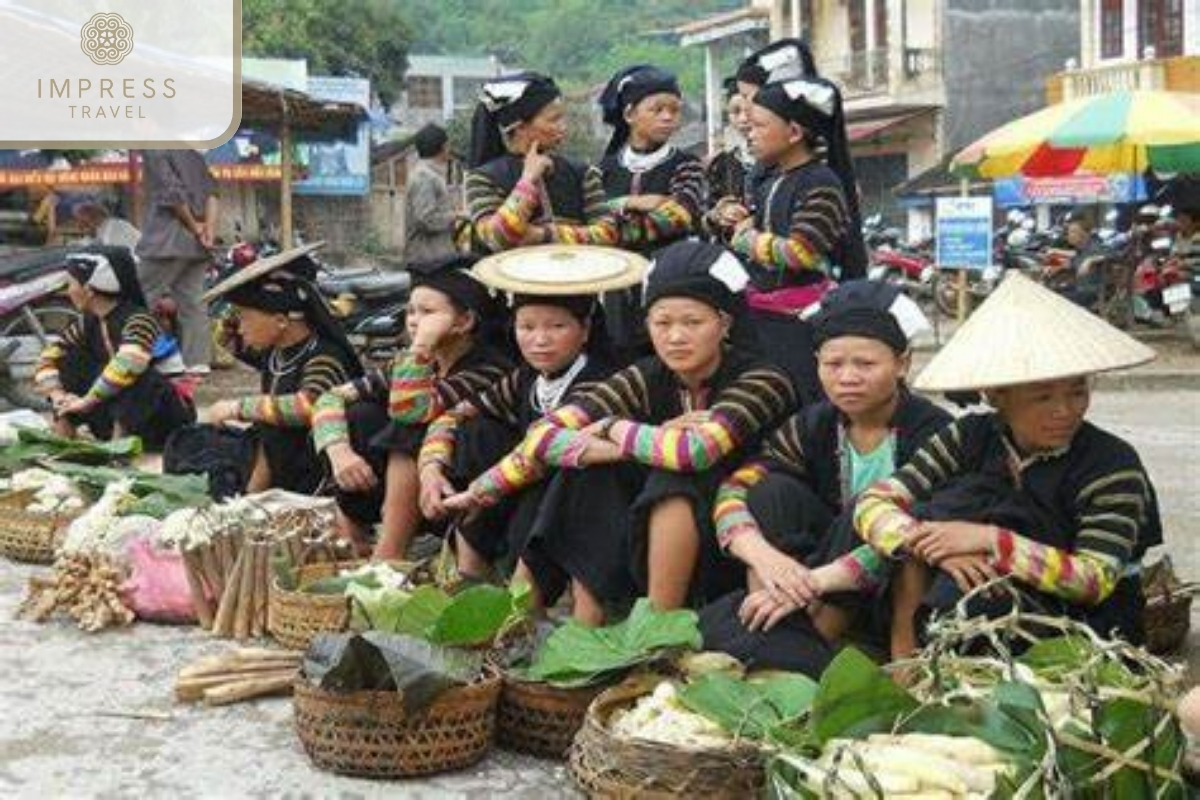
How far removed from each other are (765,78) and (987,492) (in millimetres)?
2267

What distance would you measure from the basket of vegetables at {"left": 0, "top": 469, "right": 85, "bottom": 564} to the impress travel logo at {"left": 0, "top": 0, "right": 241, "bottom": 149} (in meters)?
4.32

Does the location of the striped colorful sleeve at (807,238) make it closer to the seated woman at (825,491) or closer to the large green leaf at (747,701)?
the seated woman at (825,491)

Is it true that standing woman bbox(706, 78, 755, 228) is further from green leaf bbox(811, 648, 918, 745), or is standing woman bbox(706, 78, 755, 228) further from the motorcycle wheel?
the motorcycle wheel

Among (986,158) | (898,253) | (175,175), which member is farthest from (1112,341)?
(898,253)

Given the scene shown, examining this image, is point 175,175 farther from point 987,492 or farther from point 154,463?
point 987,492

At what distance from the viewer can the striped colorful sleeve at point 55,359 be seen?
24.2 ft

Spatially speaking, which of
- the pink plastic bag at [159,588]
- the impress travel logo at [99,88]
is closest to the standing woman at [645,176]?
the pink plastic bag at [159,588]

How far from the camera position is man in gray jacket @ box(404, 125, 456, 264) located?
31.5ft

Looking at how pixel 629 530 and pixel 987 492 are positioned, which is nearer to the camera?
pixel 987 492

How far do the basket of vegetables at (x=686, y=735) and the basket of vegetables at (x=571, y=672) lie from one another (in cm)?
10

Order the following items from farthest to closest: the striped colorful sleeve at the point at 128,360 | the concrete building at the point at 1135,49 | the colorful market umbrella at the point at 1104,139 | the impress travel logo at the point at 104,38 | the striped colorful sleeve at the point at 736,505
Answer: the concrete building at the point at 1135,49, the colorful market umbrella at the point at 1104,139, the impress travel logo at the point at 104,38, the striped colorful sleeve at the point at 128,360, the striped colorful sleeve at the point at 736,505

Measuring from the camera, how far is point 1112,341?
3.26 metres

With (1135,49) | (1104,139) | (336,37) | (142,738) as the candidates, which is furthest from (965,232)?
(336,37)

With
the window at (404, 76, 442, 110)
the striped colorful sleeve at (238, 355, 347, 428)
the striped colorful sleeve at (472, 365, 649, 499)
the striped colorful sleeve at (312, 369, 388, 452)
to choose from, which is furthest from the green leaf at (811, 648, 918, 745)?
the window at (404, 76, 442, 110)
